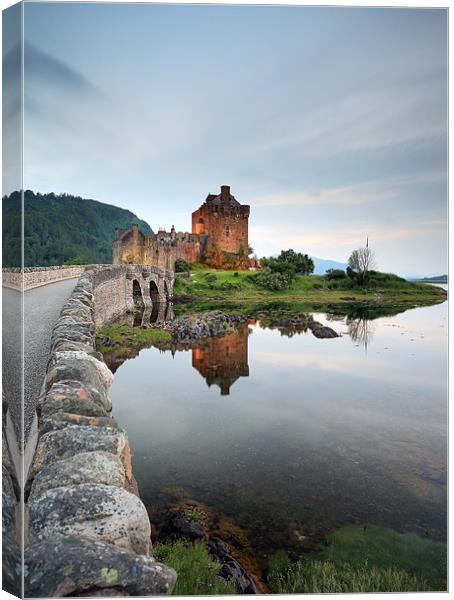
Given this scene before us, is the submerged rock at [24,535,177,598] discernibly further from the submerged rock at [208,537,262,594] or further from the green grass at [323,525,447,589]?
the green grass at [323,525,447,589]

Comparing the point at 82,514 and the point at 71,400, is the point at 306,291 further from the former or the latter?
the point at 82,514

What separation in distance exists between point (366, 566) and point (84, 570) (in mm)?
2848

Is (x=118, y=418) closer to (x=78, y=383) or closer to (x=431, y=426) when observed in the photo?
(x=78, y=383)

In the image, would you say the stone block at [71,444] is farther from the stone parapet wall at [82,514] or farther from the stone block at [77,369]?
the stone block at [77,369]

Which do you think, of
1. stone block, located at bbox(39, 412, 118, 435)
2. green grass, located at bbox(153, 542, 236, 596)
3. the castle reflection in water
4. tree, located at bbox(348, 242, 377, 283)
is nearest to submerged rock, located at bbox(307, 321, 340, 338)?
the castle reflection in water

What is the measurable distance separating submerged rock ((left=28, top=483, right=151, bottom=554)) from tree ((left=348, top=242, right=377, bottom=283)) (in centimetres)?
516

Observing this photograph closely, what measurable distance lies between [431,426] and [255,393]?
3004 millimetres

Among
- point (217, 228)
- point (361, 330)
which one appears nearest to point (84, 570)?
point (217, 228)

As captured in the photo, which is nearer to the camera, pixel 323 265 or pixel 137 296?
pixel 323 265

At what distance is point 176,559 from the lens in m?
3.86

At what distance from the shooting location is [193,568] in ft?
12.0

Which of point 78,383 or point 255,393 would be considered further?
point 255,393

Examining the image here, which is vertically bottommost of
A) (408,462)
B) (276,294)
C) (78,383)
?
(408,462)

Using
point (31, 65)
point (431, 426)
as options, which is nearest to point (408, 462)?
point (431, 426)
